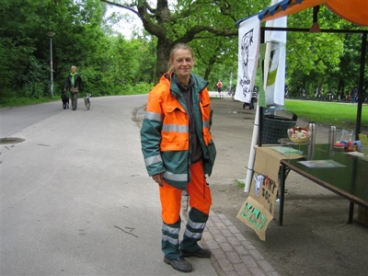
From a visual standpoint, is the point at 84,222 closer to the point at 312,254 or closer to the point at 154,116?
the point at 154,116

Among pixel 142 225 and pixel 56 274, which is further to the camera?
pixel 142 225

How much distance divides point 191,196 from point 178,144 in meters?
0.59

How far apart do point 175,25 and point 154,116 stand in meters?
13.1

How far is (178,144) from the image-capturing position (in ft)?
10.6

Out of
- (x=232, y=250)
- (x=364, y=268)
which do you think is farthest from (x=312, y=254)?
(x=232, y=250)

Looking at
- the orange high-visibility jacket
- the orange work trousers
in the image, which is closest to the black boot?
the orange work trousers

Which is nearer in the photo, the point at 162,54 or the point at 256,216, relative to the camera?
the point at 256,216

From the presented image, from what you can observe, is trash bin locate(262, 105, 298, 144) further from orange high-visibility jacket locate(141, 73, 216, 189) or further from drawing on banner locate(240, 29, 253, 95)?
orange high-visibility jacket locate(141, 73, 216, 189)

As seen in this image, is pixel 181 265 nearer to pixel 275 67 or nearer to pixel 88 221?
pixel 88 221

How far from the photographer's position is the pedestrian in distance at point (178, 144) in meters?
3.22

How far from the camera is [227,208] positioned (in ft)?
17.1

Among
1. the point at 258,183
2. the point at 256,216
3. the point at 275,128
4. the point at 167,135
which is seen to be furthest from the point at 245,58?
the point at 167,135

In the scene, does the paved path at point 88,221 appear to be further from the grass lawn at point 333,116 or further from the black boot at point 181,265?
the grass lawn at point 333,116

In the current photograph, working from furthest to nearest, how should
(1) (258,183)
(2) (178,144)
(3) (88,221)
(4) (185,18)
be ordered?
(4) (185,18), (3) (88,221), (1) (258,183), (2) (178,144)
